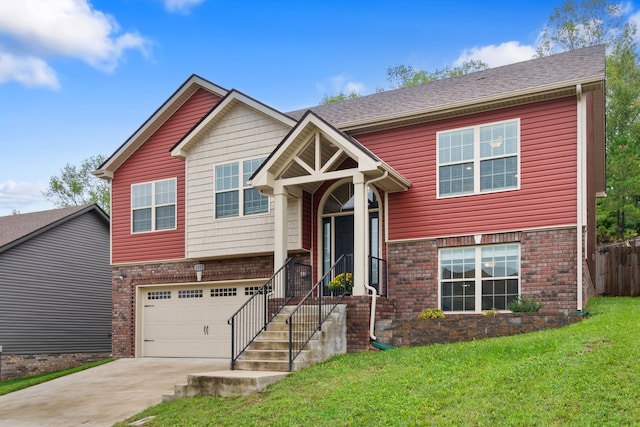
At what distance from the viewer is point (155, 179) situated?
57.9ft

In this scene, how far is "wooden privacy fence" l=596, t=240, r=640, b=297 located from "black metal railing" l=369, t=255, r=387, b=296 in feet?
27.6

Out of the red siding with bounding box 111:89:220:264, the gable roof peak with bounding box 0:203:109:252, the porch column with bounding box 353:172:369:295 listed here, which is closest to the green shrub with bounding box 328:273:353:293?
the porch column with bounding box 353:172:369:295

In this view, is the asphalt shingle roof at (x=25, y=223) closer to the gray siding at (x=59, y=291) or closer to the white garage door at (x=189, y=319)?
the gray siding at (x=59, y=291)

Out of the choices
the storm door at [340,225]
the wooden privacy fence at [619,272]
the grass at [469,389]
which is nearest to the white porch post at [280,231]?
the storm door at [340,225]

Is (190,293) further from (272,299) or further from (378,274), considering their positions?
(378,274)

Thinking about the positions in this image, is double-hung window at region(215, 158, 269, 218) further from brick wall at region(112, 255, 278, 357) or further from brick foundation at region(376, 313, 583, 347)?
brick foundation at region(376, 313, 583, 347)

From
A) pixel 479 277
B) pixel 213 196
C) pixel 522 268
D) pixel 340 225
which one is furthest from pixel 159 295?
pixel 522 268

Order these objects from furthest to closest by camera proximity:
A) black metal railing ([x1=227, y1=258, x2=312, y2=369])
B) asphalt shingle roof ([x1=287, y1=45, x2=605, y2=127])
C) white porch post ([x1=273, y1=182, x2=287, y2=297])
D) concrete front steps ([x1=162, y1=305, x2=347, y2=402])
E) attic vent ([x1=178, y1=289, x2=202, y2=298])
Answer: attic vent ([x1=178, y1=289, x2=202, y2=298]) → white porch post ([x1=273, y1=182, x2=287, y2=297]) → black metal railing ([x1=227, y1=258, x2=312, y2=369]) → asphalt shingle roof ([x1=287, y1=45, x2=605, y2=127]) → concrete front steps ([x1=162, y1=305, x2=347, y2=402])

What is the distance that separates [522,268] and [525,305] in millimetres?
1021

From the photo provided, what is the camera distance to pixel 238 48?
2095cm

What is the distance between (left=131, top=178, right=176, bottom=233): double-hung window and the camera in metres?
17.3

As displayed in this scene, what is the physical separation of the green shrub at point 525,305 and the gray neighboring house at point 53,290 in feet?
51.5

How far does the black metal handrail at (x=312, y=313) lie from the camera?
1126 cm

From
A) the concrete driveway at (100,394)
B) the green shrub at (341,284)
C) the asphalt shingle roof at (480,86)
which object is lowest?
the concrete driveway at (100,394)
